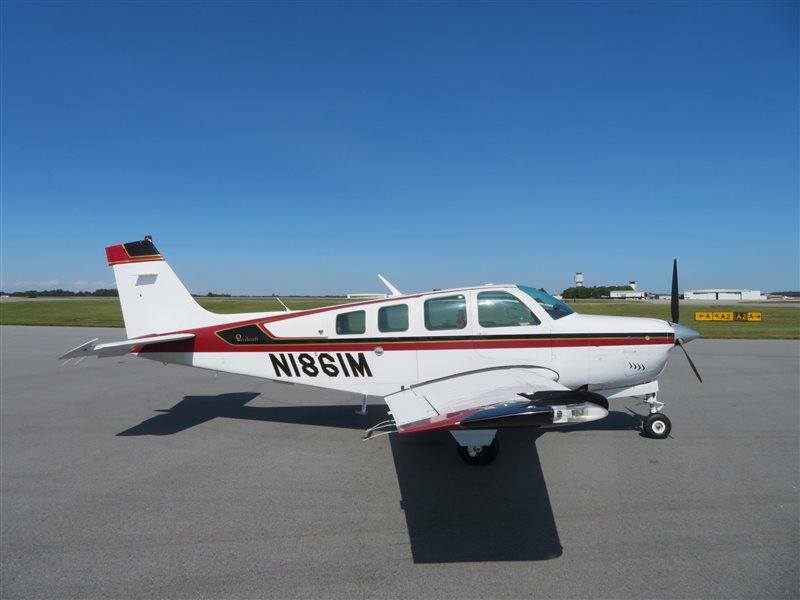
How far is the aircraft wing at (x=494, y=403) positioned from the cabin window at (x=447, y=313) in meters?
0.68

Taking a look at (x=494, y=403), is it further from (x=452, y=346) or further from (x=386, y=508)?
(x=452, y=346)

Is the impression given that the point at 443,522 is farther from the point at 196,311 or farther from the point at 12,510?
the point at 196,311

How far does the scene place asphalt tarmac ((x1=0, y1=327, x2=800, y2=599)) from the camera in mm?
3035

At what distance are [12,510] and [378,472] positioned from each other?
3.59 meters

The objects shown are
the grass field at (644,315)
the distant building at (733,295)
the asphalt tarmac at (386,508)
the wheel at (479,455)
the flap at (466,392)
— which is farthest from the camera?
the distant building at (733,295)

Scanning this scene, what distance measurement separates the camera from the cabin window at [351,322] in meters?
5.78

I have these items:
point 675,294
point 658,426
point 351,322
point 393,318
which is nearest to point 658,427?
point 658,426

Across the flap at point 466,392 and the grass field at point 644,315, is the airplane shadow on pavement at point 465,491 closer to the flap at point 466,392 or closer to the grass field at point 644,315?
the flap at point 466,392

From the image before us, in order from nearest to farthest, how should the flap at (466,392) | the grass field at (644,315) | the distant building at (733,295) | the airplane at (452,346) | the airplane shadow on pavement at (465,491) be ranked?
the airplane shadow on pavement at (465,491)
the flap at (466,392)
the airplane at (452,346)
the grass field at (644,315)
the distant building at (733,295)

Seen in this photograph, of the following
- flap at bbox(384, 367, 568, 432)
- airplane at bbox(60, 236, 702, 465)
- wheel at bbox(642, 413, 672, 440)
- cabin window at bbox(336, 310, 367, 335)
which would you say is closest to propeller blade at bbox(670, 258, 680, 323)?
airplane at bbox(60, 236, 702, 465)

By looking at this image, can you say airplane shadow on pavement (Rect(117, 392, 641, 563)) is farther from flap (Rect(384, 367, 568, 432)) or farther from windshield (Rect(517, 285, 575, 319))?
windshield (Rect(517, 285, 575, 319))

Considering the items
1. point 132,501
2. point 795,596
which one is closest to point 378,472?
point 132,501

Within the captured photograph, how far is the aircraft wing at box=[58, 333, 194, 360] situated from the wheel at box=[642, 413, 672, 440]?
6.71 m

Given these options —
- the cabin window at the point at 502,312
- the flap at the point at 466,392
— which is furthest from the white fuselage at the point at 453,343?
the flap at the point at 466,392
